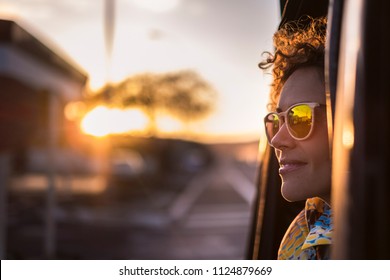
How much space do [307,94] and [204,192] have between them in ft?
56.6

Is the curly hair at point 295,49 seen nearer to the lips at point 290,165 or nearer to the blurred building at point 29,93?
the lips at point 290,165

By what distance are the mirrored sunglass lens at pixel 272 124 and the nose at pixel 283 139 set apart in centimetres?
10

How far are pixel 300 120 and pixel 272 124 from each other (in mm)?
187

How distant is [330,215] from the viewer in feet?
3.96

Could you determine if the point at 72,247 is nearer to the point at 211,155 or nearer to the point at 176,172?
the point at 176,172

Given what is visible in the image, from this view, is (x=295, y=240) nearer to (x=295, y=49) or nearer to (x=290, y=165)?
(x=290, y=165)

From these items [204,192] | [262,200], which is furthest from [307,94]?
[204,192]

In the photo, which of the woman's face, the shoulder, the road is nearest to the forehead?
the woman's face

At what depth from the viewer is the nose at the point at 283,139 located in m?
1.24

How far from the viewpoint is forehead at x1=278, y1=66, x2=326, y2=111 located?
1.24 metres

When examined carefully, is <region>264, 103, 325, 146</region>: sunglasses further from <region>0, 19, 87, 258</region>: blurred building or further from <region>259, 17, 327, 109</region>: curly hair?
<region>0, 19, 87, 258</region>: blurred building

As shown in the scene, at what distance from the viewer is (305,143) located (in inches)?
47.4

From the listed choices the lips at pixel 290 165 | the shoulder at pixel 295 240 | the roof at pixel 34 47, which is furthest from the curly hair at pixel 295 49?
the roof at pixel 34 47
